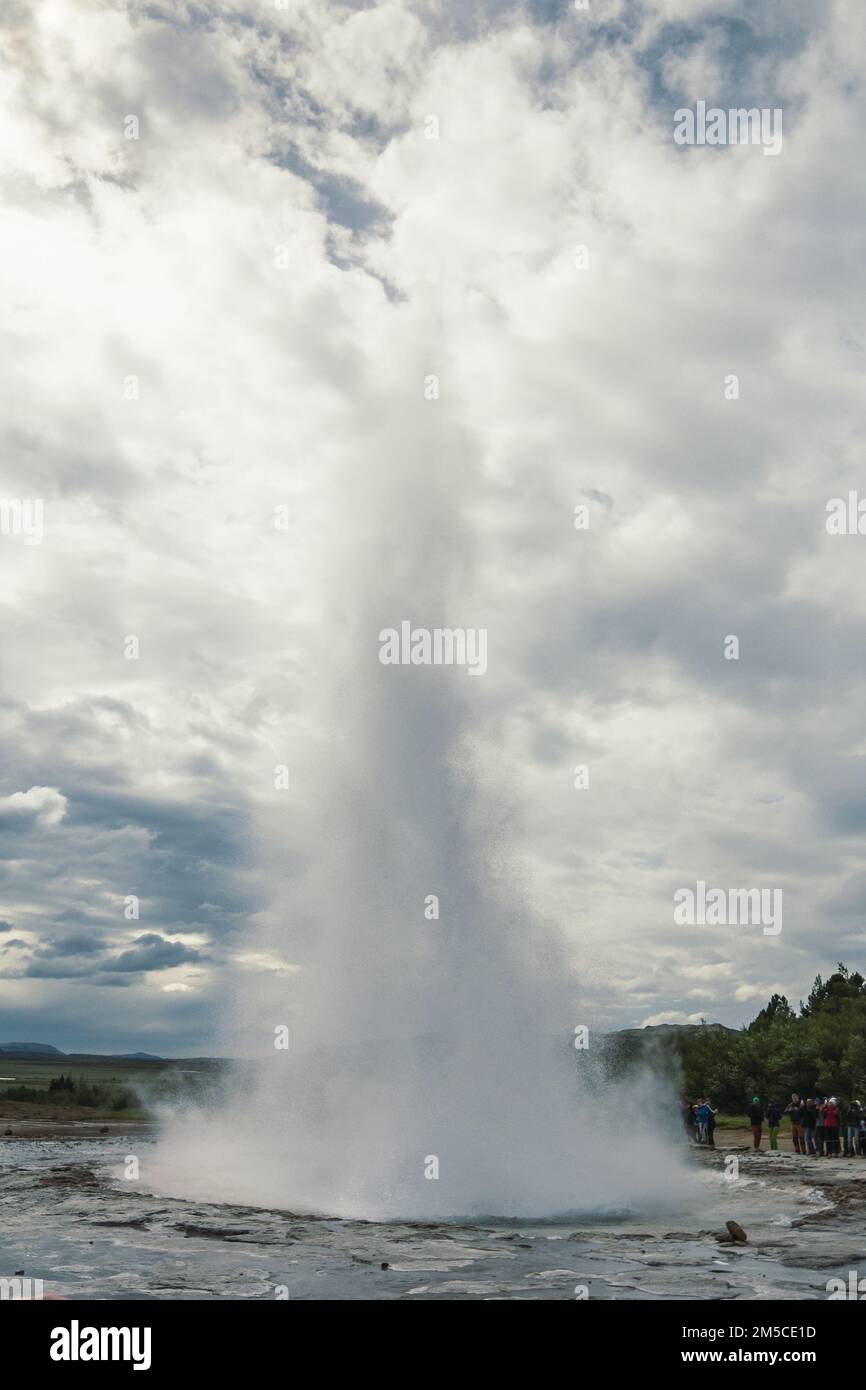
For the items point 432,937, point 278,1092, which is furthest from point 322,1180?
point 432,937

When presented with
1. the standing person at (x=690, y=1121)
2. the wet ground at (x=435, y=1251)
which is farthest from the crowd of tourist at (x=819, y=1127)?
the wet ground at (x=435, y=1251)

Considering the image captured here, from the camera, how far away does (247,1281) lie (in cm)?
1639

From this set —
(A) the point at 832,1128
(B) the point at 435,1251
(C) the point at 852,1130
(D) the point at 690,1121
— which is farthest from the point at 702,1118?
(B) the point at 435,1251

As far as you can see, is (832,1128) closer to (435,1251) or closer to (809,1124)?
(809,1124)

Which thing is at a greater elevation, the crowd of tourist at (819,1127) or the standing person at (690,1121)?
the crowd of tourist at (819,1127)

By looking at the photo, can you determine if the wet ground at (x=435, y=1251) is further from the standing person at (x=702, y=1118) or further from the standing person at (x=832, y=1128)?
the standing person at (x=702, y=1118)

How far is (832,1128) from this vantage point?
37.3 meters

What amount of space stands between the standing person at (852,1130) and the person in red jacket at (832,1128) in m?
0.36

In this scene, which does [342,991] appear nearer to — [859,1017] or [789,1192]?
[789,1192]

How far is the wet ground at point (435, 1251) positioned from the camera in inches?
615

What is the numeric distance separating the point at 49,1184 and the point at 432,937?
1374 cm

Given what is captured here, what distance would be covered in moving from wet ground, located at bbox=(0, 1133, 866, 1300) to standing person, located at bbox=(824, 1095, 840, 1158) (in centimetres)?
886
